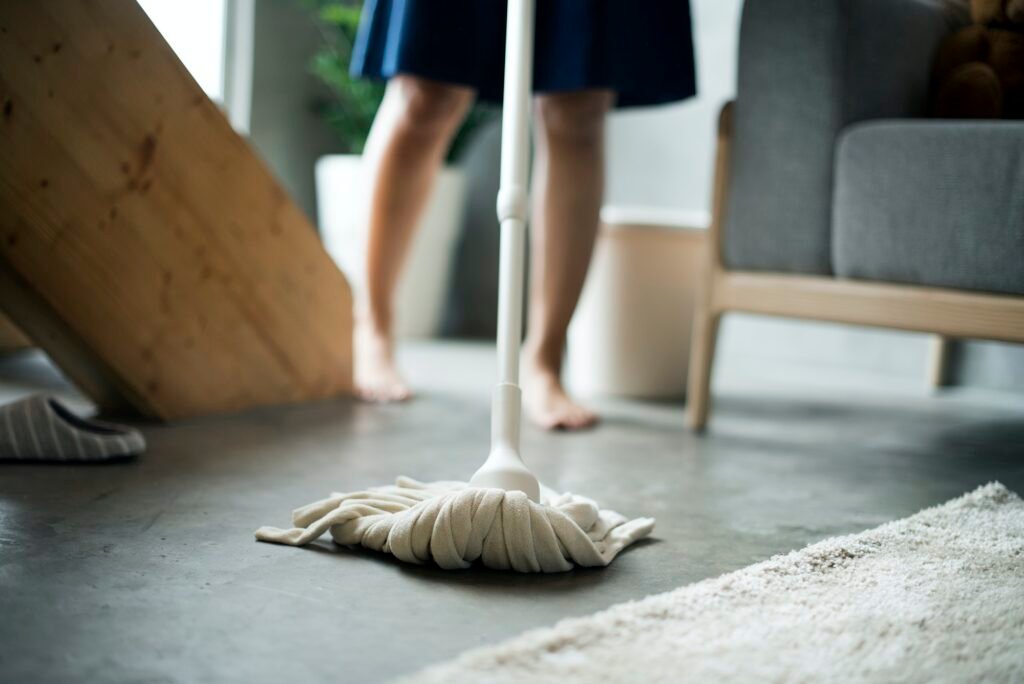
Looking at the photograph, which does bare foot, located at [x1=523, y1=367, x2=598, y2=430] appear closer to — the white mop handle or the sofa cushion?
the sofa cushion

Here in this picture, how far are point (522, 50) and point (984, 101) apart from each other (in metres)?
0.96

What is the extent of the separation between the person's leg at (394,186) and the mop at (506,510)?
2.47 feet

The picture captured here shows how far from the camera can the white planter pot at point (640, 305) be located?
2123 mm

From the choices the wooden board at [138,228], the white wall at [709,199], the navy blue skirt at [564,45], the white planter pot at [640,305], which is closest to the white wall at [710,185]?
Answer: the white wall at [709,199]

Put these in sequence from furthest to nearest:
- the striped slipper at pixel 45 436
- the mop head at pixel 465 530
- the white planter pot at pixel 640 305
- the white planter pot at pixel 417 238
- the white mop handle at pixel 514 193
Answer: the white planter pot at pixel 417 238
the white planter pot at pixel 640 305
the striped slipper at pixel 45 436
the white mop handle at pixel 514 193
the mop head at pixel 465 530

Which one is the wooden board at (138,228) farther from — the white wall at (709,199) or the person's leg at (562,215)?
the white wall at (709,199)

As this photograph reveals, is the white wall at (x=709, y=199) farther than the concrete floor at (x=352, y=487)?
Yes

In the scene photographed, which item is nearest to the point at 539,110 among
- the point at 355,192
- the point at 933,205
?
the point at 933,205

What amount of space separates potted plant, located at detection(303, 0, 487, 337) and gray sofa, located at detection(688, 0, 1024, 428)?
1299 mm

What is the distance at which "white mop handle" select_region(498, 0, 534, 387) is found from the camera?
3.34ft

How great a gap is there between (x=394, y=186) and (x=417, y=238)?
109 cm

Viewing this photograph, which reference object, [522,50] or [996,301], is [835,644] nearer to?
[522,50]

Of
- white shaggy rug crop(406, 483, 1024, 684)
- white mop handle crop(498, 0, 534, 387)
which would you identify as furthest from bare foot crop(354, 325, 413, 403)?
white shaggy rug crop(406, 483, 1024, 684)

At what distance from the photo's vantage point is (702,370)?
177 cm
